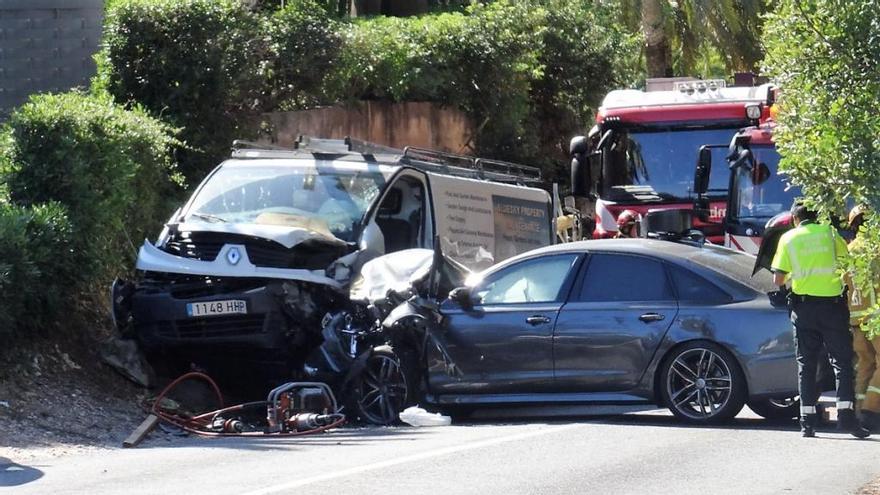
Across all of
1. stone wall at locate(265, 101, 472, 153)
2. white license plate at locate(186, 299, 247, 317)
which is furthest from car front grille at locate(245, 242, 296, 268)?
stone wall at locate(265, 101, 472, 153)

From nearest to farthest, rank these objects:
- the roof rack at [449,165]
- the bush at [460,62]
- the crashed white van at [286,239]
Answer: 1. the crashed white van at [286,239]
2. the roof rack at [449,165]
3. the bush at [460,62]

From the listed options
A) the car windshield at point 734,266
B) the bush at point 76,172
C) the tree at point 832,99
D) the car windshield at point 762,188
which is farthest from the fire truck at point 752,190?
the tree at point 832,99

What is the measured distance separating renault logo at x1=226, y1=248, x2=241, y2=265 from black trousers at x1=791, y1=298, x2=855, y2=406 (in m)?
4.84

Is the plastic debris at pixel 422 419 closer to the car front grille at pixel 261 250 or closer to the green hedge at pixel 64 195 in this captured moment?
the car front grille at pixel 261 250

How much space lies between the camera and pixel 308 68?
19625 millimetres

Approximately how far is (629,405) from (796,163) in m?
3.36

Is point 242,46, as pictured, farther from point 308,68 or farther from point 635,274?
point 635,274

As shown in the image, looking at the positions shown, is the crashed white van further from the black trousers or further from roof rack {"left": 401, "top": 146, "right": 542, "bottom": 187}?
the black trousers

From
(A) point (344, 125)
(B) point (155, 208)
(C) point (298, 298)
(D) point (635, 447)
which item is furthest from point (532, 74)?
(D) point (635, 447)

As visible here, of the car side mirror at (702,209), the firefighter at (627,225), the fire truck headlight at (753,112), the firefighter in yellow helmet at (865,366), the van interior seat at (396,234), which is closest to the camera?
the firefighter in yellow helmet at (865,366)

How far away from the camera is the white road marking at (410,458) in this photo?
8.88 m

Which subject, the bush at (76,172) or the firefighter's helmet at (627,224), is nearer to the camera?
the bush at (76,172)

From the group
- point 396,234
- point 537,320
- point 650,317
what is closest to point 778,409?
point 650,317

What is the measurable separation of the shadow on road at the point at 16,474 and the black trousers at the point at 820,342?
208 inches
